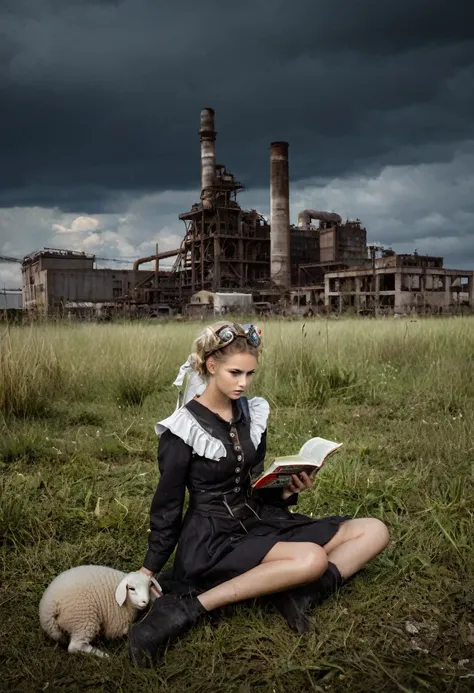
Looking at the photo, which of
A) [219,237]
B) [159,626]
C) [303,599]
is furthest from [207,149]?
[159,626]

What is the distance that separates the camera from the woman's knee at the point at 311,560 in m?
2.29

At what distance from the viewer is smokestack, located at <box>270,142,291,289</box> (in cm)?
3678

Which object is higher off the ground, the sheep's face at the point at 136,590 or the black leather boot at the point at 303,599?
the sheep's face at the point at 136,590

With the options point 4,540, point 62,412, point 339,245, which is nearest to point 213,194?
point 339,245

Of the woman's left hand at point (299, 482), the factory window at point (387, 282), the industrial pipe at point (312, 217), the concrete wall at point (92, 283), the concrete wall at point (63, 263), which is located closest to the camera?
the woman's left hand at point (299, 482)

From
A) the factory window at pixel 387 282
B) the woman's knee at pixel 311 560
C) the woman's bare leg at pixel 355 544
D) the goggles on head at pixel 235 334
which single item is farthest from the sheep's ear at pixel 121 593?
the factory window at pixel 387 282

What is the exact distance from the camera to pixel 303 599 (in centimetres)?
244

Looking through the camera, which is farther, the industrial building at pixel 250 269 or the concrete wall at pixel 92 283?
the concrete wall at pixel 92 283


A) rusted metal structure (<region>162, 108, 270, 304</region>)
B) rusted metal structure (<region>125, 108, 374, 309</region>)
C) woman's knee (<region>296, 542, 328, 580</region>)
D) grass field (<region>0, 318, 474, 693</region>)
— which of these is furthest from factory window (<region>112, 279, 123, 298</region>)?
woman's knee (<region>296, 542, 328, 580</region>)

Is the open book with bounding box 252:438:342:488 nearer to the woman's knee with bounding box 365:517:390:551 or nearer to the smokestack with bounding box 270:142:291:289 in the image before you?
the woman's knee with bounding box 365:517:390:551

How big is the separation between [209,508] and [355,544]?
676 mm

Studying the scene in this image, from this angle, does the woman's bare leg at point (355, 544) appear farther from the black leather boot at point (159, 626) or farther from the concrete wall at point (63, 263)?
the concrete wall at point (63, 263)

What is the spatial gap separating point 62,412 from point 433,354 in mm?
5103

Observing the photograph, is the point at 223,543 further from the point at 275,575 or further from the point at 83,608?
the point at 83,608
